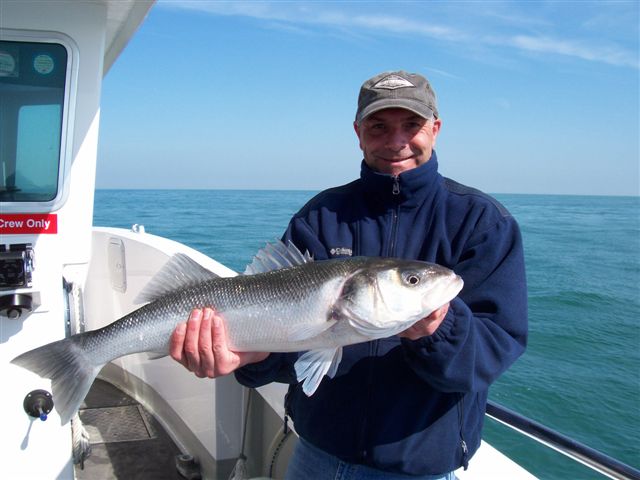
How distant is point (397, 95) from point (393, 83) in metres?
0.10

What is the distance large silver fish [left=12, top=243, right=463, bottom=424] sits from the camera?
7.06 feet

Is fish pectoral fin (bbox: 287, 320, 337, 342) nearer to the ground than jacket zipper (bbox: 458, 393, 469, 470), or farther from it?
farther from it

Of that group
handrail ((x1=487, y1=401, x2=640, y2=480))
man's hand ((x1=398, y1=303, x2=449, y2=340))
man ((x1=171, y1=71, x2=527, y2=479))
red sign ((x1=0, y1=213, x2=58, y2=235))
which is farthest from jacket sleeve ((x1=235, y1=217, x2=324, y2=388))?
red sign ((x1=0, y1=213, x2=58, y2=235))

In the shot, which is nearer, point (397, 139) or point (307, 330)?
point (307, 330)

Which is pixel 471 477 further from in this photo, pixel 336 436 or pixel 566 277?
pixel 566 277

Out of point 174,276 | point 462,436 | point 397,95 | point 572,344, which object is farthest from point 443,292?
point 572,344

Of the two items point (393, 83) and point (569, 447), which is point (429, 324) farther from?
point (569, 447)

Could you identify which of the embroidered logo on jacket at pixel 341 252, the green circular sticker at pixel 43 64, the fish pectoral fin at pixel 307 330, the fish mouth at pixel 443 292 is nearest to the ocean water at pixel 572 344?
the green circular sticker at pixel 43 64

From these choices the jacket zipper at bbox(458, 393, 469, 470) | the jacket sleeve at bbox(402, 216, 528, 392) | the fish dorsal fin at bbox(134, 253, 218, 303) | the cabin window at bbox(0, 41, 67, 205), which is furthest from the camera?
the cabin window at bbox(0, 41, 67, 205)

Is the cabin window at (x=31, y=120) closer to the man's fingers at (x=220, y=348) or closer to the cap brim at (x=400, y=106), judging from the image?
the man's fingers at (x=220, y=348)

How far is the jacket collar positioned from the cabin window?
226cm

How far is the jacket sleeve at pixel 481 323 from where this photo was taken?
2020 mm

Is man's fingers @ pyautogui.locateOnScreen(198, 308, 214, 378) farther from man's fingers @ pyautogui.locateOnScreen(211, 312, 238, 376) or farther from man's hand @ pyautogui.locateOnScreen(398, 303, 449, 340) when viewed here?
man's hand @ pyautogui.locateOnScreen(398, 303, 449, 340)

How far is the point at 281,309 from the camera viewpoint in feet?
7.69
